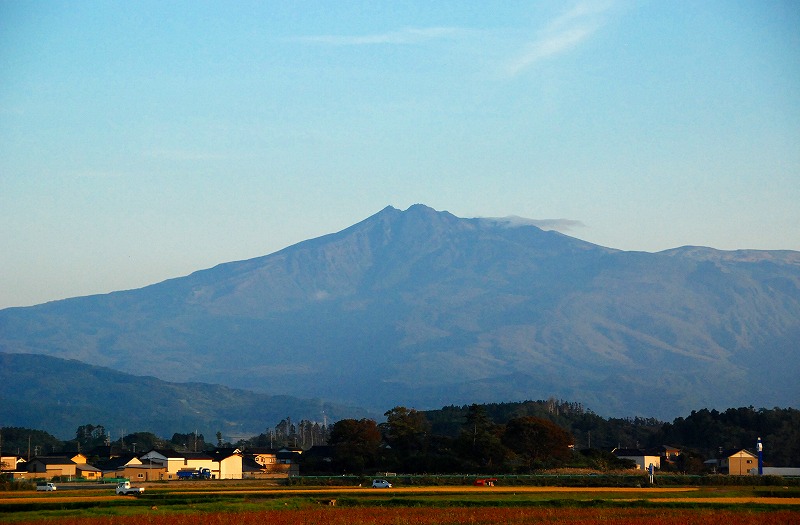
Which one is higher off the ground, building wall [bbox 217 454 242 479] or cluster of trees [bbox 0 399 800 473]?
cluster of trees [bbox 0 399 800 473]

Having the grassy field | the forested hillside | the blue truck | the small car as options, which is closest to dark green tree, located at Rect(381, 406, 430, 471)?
the forested hillside

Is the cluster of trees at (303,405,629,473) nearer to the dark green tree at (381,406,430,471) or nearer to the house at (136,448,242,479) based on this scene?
the dark green tree at (381,406,430,471)

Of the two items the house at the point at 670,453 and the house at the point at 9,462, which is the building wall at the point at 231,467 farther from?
the house at the point at 670,453

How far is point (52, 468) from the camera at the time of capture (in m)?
90.8

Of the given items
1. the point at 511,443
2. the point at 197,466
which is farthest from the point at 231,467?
the point at 511,443

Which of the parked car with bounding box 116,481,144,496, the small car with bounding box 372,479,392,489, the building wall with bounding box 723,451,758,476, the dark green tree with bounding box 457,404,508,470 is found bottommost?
the building wall with bounding box 723,451,758,476

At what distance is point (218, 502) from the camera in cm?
4862

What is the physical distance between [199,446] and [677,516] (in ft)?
395

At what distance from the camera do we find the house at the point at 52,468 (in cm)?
9050

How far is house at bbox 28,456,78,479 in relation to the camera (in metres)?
90.5

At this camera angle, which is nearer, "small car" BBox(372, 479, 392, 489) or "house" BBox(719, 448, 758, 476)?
"small car" BBox(372, 479, 392, 489)

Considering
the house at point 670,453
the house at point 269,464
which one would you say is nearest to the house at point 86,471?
the house at point 269,464

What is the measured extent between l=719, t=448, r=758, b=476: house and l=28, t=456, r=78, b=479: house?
51.1m

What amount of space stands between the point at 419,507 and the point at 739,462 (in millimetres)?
53720
